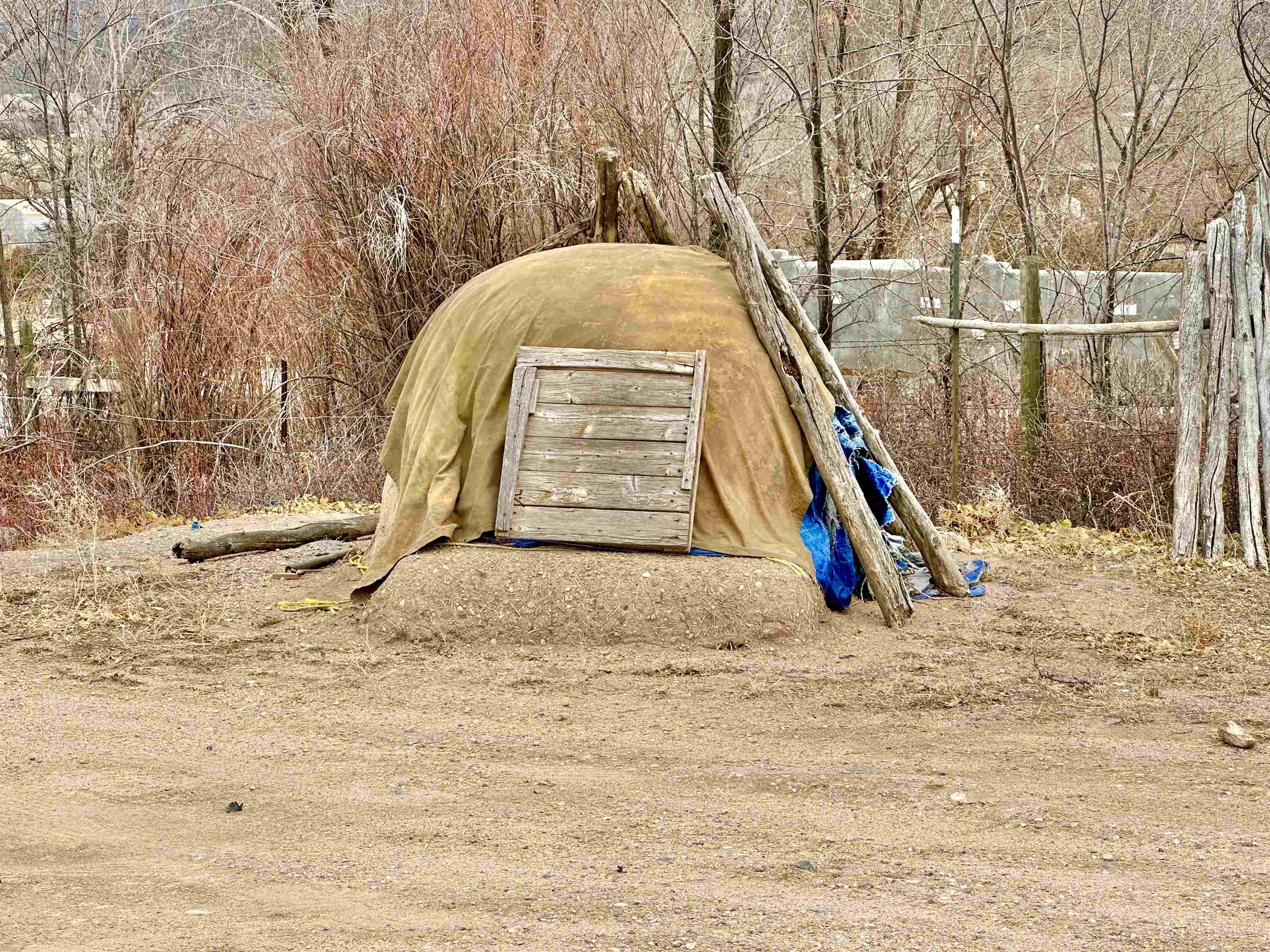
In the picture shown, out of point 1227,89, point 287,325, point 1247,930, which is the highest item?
point 1227,89

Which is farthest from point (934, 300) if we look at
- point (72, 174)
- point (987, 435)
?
point (72, 174)

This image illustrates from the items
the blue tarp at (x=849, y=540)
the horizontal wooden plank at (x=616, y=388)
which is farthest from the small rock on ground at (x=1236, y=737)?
the horizontal wooden plank at (x=616, y=388)

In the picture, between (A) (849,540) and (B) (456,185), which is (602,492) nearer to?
(A) (849,540)

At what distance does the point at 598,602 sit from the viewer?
6.06 metres

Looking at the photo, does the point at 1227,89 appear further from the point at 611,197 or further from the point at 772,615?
the point at 772,615

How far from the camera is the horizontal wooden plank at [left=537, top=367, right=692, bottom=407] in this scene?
21.5 ft

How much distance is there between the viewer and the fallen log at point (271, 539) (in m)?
8.20

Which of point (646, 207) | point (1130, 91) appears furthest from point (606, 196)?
point (1130, 91)

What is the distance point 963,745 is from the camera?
4.78m

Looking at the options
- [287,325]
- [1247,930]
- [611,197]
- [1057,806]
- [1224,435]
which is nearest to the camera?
[1247,930]

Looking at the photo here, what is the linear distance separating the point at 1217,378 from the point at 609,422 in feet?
11.9

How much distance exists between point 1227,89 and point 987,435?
23.4ft

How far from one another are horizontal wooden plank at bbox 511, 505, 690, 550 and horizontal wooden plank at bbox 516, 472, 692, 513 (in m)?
0.03

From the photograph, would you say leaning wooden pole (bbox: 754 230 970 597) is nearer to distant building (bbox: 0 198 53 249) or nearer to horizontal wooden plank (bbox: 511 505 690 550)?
horizontal wooden plank (bbox: 511 505 690 550)
